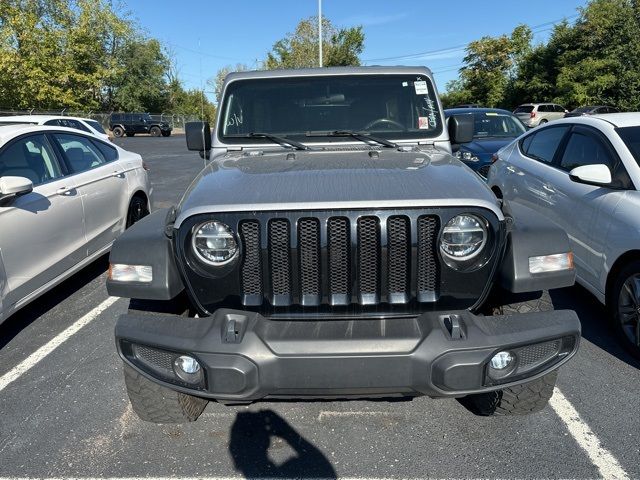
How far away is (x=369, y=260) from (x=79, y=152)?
3981 millimetres

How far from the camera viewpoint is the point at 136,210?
20.3 ft

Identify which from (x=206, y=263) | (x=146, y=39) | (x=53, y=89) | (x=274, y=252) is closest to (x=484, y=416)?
(x=274, y=252)

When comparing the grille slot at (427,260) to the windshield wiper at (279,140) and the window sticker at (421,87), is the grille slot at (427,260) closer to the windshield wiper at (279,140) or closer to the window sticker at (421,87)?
the windshield wiper at (279,140)

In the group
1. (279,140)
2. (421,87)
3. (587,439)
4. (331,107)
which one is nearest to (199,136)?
(279,140)

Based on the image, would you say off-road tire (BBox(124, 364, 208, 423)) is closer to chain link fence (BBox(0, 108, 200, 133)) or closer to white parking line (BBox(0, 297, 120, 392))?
white parking line (BBox(0, 297, 120, 392))

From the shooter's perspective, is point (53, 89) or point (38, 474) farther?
point (53, 89)

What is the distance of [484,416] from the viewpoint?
9.93ft

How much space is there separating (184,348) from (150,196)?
4729 mm

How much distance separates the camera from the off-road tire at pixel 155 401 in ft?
8.92

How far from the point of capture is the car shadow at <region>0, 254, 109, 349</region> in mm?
4297

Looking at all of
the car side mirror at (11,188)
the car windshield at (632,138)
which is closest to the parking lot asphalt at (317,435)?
the car side mirror at (11,188)

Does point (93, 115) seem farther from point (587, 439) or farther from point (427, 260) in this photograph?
point (587, 439)

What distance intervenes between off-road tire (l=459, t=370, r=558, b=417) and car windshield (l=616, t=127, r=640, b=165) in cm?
208

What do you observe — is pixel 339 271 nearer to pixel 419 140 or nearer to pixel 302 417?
pixel 302 417
